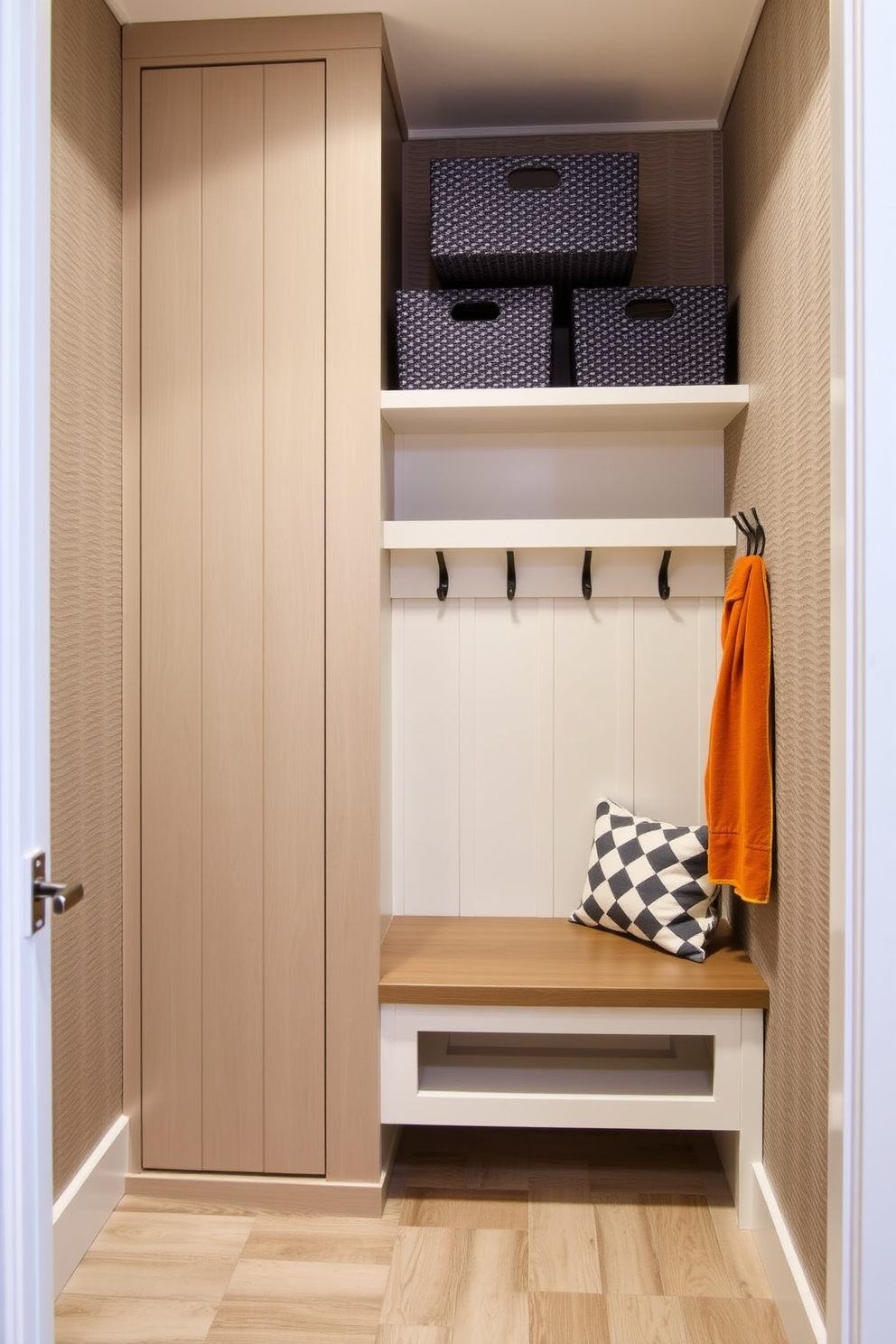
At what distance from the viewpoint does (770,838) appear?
192cm

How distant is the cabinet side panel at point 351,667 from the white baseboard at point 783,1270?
79 centimetres

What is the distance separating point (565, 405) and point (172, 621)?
39.0 inches

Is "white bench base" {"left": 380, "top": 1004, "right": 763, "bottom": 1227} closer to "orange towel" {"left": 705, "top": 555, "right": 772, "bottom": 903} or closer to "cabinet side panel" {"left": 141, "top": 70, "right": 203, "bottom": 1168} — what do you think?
"orange towel" {"left": 705, "top": 555, "right": 772, "bottom": 903}

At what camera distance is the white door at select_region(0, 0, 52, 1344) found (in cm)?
111

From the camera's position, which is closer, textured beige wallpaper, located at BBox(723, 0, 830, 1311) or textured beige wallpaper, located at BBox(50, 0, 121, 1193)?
textured beige wallpaper, located at BBox(723, 0, 830, 1311)

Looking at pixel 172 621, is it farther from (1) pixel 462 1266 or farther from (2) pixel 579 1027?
(1) pixel 462 1266

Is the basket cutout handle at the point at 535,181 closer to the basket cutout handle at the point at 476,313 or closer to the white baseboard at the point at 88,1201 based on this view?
the basket cutout handle at the point at 476,313

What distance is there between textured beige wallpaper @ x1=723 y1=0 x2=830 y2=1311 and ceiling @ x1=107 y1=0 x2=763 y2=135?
5.9 inches

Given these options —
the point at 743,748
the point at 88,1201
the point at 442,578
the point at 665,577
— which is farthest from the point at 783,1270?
the point at 442,578

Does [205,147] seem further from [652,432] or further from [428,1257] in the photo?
[428,1257]

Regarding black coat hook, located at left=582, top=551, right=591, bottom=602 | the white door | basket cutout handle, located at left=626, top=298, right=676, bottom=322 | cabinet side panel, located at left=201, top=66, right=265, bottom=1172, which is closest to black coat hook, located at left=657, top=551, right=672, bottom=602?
black coat hook, located at left=582, top=551, right=591, bottom=602

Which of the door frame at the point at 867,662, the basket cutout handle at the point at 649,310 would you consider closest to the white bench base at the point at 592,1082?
the door frame at the point at 867,662

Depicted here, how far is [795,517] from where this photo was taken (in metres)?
1.75

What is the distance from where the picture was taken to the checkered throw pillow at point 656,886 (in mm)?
2199
